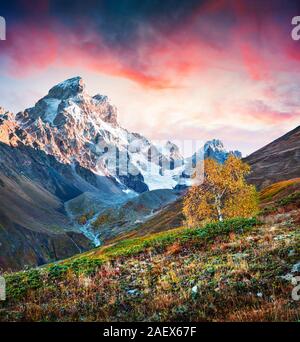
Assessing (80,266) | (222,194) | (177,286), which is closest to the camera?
(177,286)

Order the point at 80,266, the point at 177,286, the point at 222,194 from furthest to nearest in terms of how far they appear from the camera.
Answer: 1. the point at 222,194
2. the point at 80,266
3. the point at 177,286

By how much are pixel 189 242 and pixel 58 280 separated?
8623mm

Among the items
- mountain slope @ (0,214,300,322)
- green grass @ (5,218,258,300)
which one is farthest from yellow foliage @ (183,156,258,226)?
mountain slope @ (0,214,300,322)

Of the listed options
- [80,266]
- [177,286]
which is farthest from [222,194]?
[177,286]

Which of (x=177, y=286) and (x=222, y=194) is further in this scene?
(x=222, y=194)

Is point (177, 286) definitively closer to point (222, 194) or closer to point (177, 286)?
point (177, 286)

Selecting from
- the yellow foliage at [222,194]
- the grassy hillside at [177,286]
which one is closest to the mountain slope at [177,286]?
the grassy hillside at [177,286]

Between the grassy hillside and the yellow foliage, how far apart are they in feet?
121

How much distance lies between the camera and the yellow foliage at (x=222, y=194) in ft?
192

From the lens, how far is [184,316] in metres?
11.2

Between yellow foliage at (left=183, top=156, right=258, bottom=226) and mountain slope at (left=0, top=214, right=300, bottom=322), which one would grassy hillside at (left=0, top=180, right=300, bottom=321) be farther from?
yellow foliage at (left=183, top=156, right=258, bottom=226)

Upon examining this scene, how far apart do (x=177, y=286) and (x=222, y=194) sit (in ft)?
151

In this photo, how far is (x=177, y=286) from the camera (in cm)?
1414
